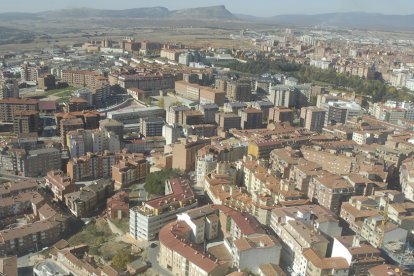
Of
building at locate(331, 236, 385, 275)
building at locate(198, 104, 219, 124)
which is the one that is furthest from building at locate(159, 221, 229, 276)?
building at locate(198, 104, 219, 124)

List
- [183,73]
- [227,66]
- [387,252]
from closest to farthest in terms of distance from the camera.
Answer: [387,252]
[183,73]
[227,66]

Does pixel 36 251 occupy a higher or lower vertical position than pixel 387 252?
lower

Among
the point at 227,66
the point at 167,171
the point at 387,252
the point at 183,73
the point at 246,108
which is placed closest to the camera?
the point at 387,252

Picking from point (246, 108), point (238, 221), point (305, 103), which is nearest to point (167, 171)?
point (238, 221)

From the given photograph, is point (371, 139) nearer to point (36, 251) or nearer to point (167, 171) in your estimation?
point (167, 171)

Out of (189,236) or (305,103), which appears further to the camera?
(305,103)

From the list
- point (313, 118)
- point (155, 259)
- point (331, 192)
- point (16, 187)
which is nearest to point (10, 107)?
point (16, 187)
